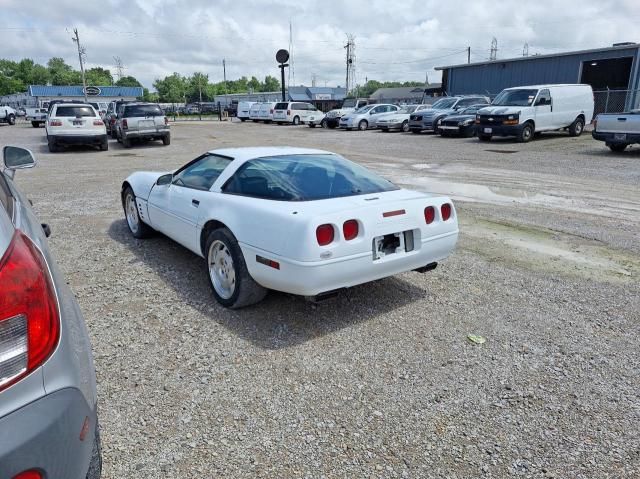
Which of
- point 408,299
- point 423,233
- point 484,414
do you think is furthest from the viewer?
point 408,299

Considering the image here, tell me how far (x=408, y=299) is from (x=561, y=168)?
1024cm

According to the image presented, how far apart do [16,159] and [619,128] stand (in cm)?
1535

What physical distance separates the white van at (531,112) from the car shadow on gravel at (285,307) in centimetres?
1536

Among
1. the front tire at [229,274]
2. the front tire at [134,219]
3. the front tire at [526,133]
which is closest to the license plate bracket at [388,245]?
the front tire at [229,274]

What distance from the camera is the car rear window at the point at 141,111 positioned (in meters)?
17.8

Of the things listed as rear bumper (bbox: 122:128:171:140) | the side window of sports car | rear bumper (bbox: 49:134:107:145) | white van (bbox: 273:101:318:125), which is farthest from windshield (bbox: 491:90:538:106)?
white van (bbox: 273:101:318:125)

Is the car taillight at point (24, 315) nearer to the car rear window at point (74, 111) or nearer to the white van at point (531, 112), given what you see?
the car rear window at point (74, 111)

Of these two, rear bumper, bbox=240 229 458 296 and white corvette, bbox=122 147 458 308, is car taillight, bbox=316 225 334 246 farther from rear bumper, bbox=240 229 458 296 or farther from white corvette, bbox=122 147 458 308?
rear bumper, bbox=240 229 458 296

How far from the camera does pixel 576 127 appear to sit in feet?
64.4

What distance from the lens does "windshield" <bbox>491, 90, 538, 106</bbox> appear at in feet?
58.7

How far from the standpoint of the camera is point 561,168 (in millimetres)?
12430

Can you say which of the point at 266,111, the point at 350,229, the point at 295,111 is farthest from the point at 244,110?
the point at 350,229

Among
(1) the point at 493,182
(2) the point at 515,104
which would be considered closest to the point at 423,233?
(1) the point at 493,182

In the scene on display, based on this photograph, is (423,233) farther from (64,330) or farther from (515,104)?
(515,104)
